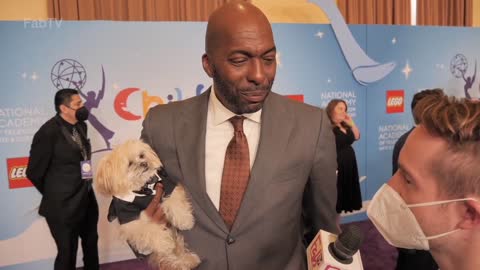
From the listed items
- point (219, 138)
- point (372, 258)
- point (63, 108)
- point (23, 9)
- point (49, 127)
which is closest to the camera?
point (219, 138)

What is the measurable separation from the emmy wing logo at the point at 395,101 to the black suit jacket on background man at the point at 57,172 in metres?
3.23

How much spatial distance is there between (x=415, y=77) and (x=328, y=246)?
4.14 metres

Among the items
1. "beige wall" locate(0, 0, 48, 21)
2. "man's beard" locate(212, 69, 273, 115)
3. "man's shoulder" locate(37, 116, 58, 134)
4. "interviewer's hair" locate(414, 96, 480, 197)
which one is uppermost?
"beige wall" locate(0, 0, 48, 21)

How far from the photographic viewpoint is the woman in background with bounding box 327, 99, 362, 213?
3.90m

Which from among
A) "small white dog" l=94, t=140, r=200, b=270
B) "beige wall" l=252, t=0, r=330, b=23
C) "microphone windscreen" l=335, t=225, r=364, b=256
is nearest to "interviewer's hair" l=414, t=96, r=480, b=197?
"microphone windscreen" l=335, t=225, r=364, b=256

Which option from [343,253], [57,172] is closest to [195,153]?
[343,253]

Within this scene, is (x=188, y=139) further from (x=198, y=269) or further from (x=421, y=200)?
(x=421, y=200)

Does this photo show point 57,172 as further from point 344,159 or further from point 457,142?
point 457,142

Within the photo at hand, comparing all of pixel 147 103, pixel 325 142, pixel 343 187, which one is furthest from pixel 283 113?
pixel 343 187

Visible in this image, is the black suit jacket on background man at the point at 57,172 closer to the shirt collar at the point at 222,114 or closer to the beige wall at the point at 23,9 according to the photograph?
the beige wall at the point at 23,9

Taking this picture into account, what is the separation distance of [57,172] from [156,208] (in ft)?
5.71

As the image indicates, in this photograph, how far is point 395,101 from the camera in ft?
14.8

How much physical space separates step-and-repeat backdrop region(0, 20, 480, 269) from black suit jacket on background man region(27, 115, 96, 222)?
0.21 meters
